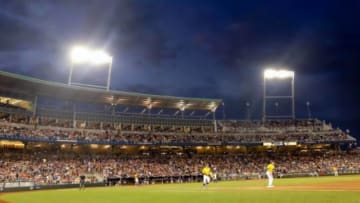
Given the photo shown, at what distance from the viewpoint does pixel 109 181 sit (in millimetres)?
47688

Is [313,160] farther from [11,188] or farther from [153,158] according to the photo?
[11,188]

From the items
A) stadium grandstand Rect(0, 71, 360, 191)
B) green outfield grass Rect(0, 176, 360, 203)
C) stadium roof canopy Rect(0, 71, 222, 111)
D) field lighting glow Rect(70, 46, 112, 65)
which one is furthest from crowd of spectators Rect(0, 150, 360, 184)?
green outfield grass Rect(0, 176, 360, 203)

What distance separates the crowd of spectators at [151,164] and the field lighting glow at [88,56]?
A: 14.6m

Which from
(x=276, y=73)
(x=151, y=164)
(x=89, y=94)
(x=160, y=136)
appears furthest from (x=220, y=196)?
(x=276, y=73)

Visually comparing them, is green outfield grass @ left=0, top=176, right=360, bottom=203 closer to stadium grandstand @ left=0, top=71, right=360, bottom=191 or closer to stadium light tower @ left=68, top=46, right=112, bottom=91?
stadium grandstand @ left=0, top=71, right=360, bottom=191

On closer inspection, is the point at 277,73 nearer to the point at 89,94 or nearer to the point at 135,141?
the point at 135,141

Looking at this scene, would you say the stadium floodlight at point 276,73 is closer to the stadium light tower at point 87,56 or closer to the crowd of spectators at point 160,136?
the crowd of spectators at point 160,136

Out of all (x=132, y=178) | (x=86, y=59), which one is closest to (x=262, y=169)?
(x=132, y=178)

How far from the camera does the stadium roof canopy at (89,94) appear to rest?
156 ft

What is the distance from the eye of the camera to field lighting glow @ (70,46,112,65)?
53.3 m

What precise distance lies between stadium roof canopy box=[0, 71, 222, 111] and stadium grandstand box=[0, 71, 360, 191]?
0.42 feet

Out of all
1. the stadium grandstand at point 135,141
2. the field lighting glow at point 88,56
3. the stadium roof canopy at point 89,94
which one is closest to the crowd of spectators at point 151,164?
the stadium grandstand at point 135,141

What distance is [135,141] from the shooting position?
59.3 m

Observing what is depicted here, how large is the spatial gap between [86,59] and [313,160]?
43.8 metres
